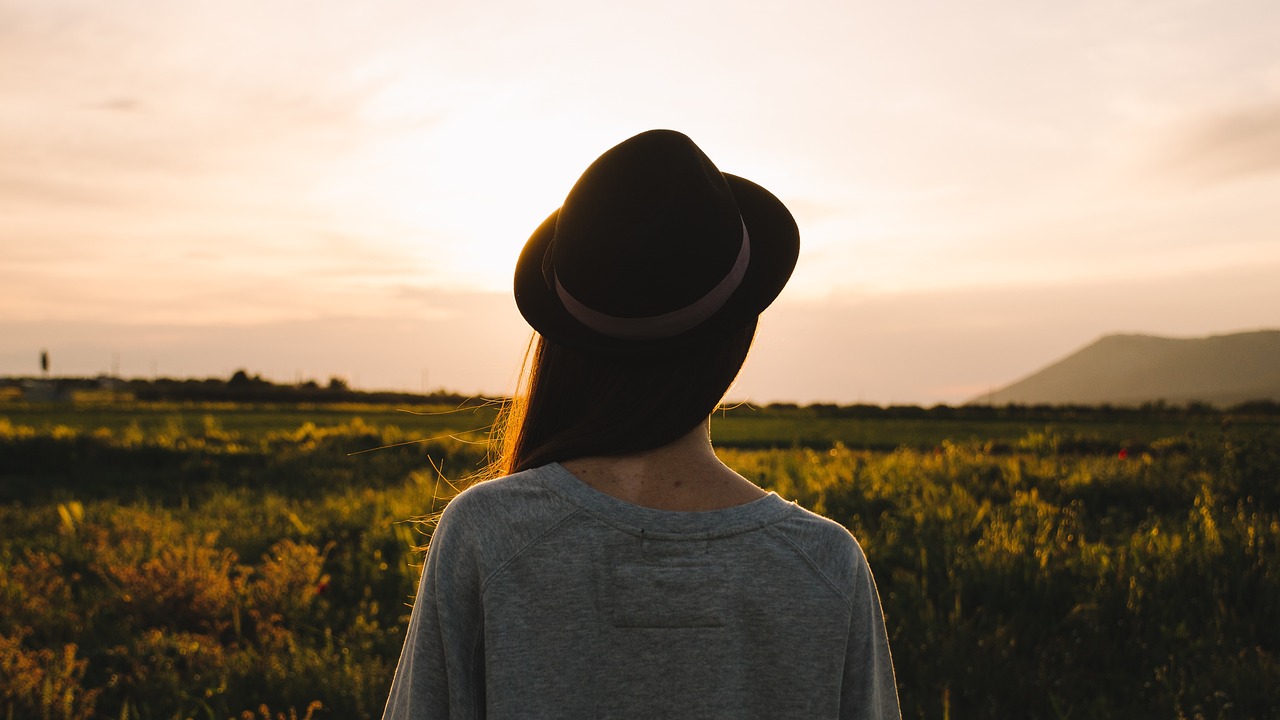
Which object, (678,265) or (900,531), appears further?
(900,531)

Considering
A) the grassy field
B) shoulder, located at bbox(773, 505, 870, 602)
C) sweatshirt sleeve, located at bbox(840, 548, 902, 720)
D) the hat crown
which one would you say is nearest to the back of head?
the hat crown

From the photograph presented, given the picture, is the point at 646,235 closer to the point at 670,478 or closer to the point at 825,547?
the point at 670,478

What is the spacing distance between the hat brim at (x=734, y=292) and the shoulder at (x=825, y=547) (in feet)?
1.20

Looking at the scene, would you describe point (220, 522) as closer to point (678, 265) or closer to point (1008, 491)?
point (1008, 491)

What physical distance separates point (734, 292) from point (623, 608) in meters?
0.59

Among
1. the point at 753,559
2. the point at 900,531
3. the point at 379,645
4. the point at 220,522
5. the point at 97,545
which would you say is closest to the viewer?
the point at 753,559

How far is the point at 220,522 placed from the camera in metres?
9.69

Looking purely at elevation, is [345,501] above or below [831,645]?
below

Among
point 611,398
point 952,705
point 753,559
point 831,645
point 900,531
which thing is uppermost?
point 611,398

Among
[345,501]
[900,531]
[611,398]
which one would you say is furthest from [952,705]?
[345,501]

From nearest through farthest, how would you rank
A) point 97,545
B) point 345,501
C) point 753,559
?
Answer: point 753,559 < point 97,545 < point 345,501

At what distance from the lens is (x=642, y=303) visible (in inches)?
54.6

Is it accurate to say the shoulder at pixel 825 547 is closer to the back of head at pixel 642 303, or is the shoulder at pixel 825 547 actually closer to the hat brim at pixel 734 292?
the back of head at pixel 642 303

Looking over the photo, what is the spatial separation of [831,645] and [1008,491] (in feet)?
28.1
